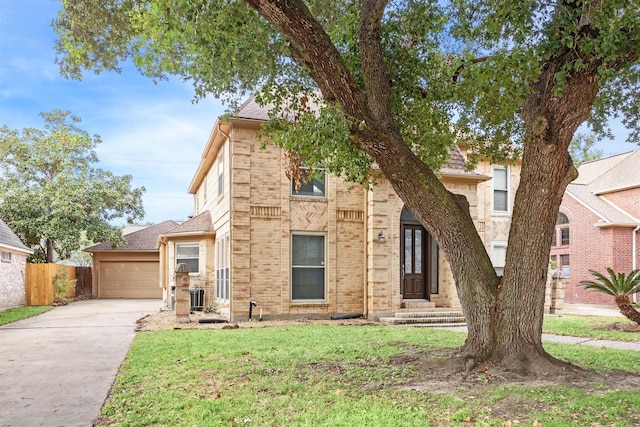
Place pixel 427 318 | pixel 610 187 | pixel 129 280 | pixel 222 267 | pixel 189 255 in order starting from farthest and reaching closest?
1. pixel 129 280
2. pixel 610 187
3. pixel 189 255
4. pixel 222 267
5. pixel 427 318

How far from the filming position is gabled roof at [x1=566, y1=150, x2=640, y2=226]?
19.8 m

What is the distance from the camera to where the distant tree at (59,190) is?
22.5 meters

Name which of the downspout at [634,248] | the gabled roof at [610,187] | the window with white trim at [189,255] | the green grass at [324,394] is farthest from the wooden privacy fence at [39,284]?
the downspout at [634,248]

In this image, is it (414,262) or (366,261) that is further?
(414,262)

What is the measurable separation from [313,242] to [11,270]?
1195cm

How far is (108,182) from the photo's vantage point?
83.3ft

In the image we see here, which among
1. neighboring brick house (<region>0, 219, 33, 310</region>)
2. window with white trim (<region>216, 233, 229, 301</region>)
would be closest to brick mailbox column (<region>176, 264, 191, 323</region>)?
window with white trim (<region>216, 233, 229, 301</region>)

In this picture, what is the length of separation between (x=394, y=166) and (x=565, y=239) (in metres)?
18.6

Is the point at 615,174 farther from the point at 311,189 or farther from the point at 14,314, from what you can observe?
the point at 14,314

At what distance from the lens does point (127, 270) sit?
87.6 feet

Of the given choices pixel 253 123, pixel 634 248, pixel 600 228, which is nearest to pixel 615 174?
pixel 600 228

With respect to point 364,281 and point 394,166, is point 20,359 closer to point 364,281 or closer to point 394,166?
point 394,166

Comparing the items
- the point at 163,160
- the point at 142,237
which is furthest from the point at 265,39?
the point at 163,160

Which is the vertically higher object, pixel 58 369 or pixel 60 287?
pixel 58 369
